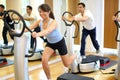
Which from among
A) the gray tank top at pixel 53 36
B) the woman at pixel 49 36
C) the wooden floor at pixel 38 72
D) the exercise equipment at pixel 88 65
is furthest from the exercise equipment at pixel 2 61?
the exercise equipment at pixel 88 65

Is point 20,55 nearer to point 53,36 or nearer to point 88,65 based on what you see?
point 53,36

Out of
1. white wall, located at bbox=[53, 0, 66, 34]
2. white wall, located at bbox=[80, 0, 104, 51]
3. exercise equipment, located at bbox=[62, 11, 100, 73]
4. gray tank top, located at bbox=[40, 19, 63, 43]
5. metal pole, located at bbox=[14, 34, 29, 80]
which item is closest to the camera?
metal pole, located at bbox=[14, 34, 29, 80]

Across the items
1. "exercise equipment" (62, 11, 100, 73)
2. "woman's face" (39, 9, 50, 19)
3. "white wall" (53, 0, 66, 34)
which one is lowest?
"exercise equipment" (62, 11, 100, 73)

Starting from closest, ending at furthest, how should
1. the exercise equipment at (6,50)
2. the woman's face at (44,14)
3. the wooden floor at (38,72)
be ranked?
the woman's face at (44,14)
the wooden floor at (38,72)
the exercise equipment at (6,50)

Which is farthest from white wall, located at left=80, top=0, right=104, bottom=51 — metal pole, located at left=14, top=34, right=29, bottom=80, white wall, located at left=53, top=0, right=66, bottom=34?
metal pole, located at left=14, top=34, right=29, bottom=80

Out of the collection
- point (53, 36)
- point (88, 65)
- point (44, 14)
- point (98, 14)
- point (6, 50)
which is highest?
point (98, 14)

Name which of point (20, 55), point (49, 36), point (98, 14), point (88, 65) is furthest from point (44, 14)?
point (98, 14)

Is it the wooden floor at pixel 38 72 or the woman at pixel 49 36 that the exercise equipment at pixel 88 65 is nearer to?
the wooden floor at pixel 38 72

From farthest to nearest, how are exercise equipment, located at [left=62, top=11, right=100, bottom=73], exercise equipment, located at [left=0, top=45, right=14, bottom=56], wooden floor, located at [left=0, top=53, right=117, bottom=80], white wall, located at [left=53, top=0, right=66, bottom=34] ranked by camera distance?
white wall, located at [left=53, top=0, right=66, bottom=34]
exercise equipment, located at [left=0, top=45, right=14, bottom=56]
exercise equipment, located at [left=62, top=11, right=100, bottom=73]
wooden floor, located at [left=0, top=53, right=117, bottom=80]

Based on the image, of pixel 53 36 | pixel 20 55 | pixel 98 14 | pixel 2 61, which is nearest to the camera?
pixel 20 55

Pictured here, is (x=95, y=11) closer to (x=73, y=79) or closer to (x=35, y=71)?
(x=35, y=71)

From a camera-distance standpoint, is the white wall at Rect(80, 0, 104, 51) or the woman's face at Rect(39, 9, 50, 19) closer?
the woman's face at Rect(39, 9, 50, 19)

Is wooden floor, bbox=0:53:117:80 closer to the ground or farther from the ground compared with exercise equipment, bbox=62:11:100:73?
closer to the ground

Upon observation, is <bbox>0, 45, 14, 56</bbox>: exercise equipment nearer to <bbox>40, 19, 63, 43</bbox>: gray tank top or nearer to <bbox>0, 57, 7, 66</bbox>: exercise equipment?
<bbox>0, 57, 7, 66</bbox>: exercise equipment
